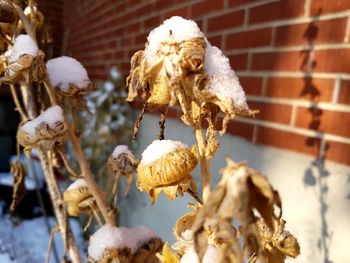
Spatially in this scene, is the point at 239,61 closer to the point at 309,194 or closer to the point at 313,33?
the point at 313,33

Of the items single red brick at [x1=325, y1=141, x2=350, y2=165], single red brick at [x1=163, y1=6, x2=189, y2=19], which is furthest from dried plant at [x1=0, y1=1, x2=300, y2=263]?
single red brick at [x1=163, y1=6, x2=189, y2=19]

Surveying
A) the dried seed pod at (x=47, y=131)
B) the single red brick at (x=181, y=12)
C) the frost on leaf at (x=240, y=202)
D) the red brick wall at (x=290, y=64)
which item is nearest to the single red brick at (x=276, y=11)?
the red brick wall at (x=290, y=64)

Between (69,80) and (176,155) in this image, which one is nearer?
(176,155)

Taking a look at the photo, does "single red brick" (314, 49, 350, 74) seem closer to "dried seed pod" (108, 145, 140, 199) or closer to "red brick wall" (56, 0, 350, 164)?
"red brick wall" (56, 0, 350, 164)

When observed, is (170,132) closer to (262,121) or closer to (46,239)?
(262,121)

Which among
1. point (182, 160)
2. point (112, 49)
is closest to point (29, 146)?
point (182, 160)

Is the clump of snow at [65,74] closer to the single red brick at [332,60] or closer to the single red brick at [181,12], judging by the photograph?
the single red brick at [332,60]

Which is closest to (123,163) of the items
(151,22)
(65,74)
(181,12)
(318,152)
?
(65,74)

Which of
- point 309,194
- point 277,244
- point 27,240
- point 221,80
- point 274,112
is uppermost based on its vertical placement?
point 221,80
